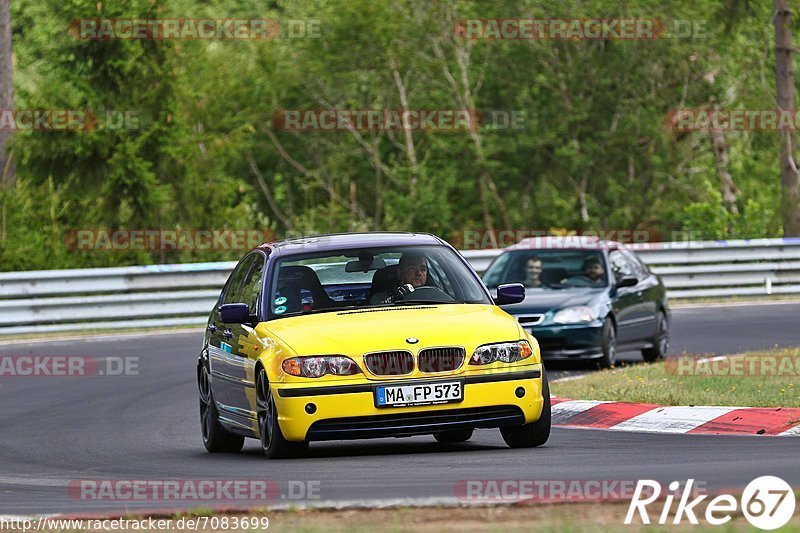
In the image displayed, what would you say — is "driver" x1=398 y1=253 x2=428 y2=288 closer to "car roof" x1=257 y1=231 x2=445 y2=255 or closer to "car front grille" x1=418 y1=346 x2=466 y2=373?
"car roof" x1=257 y1=231 x2=445 y2=255

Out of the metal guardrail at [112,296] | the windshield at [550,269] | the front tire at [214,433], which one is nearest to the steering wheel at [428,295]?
the front tire at [214,433]

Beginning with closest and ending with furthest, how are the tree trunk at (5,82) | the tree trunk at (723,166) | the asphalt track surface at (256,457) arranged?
the asphalt track surface at (256,457) → the tree trunk at (5,82) → the tree trunk at (723,166)

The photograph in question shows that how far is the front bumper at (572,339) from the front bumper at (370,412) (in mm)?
8140

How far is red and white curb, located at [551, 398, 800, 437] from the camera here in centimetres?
1146

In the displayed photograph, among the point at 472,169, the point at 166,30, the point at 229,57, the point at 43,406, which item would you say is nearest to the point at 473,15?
the point at 472,169

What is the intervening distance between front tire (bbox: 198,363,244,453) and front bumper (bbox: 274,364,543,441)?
74.2 inches

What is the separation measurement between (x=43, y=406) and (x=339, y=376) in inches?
265

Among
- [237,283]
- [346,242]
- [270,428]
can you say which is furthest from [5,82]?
[270,428]

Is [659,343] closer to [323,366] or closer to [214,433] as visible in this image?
[214,433]

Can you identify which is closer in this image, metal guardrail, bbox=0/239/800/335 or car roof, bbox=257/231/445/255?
car roof, bbox=257/231/445/255

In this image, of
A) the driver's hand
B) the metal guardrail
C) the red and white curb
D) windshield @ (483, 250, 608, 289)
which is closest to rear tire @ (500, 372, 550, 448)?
the driver's hand

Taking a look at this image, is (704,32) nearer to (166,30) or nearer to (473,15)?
(473,15)

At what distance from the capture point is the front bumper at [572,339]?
60.5 feet

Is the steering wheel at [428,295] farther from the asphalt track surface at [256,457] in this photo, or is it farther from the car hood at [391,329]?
the asphalt track surface at [256,457]
